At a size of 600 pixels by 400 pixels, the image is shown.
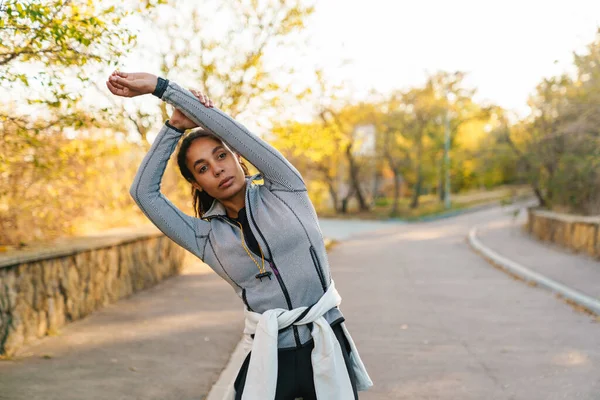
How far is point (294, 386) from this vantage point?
2480 mm

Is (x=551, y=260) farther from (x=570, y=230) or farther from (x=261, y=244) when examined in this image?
(x=261, y=244)

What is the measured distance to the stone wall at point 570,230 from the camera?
14.2 metres

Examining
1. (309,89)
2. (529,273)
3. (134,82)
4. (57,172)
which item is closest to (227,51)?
(309,89)

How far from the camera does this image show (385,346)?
22.4 ft

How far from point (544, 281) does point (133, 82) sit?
982 cm

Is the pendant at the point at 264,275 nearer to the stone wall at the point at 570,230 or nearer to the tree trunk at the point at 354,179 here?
the stone wall at the point at 570,230

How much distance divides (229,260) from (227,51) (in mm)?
11604

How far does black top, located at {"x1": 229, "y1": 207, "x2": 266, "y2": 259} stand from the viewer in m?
2.50

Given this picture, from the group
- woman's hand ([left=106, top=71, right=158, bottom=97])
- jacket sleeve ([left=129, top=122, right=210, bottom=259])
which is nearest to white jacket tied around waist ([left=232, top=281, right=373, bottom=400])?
jacket sleeve ([left=129, top=122, right=210, bottom=259])

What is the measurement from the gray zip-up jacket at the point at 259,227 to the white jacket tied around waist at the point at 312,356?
0.05 metres

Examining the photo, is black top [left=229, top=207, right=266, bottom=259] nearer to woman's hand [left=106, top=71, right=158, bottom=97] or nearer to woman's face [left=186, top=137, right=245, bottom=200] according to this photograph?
woman's face [left=186, top=137, right=245, bottom=200]

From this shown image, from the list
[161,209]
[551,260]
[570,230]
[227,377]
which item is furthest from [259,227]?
[570,230]

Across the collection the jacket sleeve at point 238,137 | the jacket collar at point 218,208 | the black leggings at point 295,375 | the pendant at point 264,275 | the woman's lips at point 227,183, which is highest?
the jacket sleeve at point 238,137

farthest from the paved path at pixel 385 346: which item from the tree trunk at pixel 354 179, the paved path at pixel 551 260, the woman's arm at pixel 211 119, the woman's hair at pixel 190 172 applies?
the tree trunk at pixel 354 179
